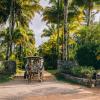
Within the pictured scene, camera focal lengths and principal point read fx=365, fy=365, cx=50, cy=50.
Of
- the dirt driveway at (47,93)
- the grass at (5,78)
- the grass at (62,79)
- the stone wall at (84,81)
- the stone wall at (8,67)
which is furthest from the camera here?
the stone wall at (8,67)

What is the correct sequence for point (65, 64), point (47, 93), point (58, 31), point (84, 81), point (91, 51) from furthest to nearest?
point (58, 31) < point (65, 64) < point (91, 51) < point (84, 81) < point (47, 93)

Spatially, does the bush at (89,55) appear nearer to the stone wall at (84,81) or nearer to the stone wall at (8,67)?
the stone wall at (84,81)

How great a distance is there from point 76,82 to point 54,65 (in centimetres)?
2438

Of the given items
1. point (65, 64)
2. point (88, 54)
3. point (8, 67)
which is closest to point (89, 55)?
point (88, 54)

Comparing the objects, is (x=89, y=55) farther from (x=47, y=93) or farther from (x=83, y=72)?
(x=47, y=93)

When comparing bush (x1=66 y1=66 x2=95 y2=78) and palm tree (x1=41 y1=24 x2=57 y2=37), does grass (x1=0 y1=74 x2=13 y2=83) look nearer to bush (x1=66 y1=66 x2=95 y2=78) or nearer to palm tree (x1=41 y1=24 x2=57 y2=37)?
bush (x1=66 y1=66 x2=95 y2=78)

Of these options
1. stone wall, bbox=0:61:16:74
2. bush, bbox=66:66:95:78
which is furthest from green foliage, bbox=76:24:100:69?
stone wall, bbox=0:61:16:74

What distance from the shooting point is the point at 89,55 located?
33.0m

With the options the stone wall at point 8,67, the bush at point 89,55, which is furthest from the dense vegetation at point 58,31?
the stone wall at point 8,67

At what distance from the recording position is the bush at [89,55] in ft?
107

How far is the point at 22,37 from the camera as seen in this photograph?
47.6 m

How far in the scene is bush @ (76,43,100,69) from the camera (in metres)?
32.7

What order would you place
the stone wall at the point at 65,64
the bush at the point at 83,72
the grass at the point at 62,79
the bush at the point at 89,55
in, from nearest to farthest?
the bush at the point at 83,72 < the grass at the point at 62,79 < the bush at the point at 89,55 < the stone wall at the point at 65,64

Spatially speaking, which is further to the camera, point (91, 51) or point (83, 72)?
point (91, 51)
